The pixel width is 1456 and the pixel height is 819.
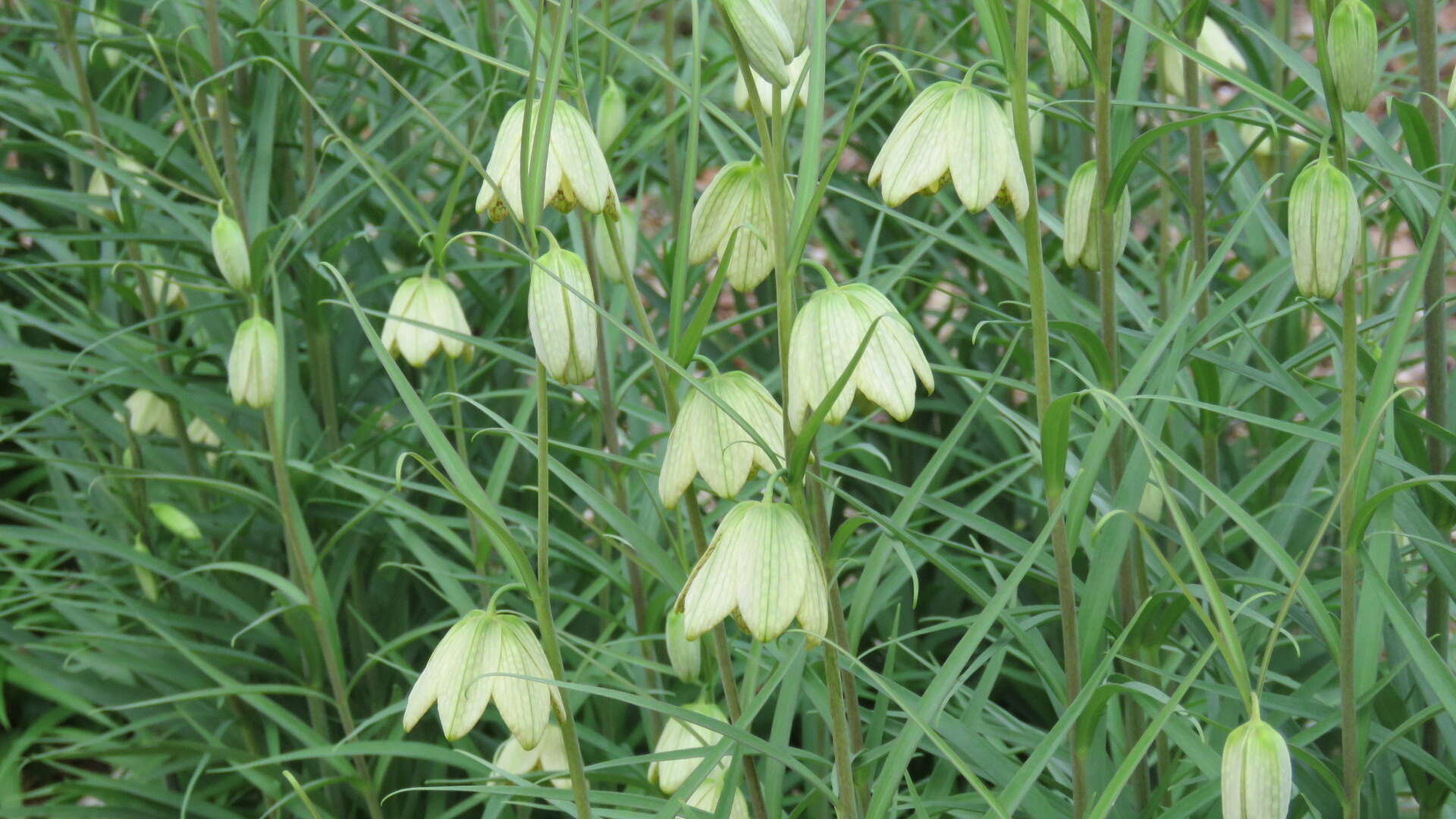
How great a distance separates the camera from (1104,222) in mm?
1149

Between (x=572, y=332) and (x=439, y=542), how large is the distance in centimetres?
107

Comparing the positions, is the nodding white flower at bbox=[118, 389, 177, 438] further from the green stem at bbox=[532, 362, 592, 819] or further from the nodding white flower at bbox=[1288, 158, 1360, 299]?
the nodding white flower at bbox=[1288, 158, 1360, 299]

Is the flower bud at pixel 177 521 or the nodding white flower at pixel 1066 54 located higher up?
the nodding white flower at pixel 1066 54

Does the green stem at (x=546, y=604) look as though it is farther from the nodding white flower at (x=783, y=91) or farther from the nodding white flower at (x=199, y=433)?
the nodding white flower at (x=199, y=433)

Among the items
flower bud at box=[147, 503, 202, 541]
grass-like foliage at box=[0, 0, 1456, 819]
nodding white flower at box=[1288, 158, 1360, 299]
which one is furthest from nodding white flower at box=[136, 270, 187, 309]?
nodding white flower at box=[1288, 158, 1360, 299]

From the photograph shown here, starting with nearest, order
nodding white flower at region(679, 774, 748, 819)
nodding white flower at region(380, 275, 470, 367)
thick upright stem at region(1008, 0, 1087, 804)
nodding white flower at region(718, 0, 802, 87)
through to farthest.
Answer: nodding white flower at region(718, 0, 802, 87)
thick upright stem at region(1008, 0, 1087, 804)
nodding white flower at region(679, 774, 748, 819)
nodding white flower at region(380, 275, 470, 367)

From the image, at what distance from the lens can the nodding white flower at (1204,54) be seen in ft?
5.01

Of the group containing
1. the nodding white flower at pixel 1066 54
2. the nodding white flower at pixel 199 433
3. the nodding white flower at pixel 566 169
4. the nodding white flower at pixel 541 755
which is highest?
the nodding white flower at pixel 1066 54

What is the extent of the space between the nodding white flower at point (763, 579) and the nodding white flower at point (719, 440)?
0.09 metres

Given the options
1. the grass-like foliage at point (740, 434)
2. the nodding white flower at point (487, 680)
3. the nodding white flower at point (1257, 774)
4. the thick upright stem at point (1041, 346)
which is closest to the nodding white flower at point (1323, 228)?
the grass-like foliage at point (740, 434)

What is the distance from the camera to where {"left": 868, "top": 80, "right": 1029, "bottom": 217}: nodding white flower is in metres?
0.84

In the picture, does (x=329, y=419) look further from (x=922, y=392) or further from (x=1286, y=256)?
(x=1286, y=256)

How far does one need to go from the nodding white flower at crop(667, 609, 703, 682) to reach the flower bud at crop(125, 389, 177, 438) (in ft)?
3.10

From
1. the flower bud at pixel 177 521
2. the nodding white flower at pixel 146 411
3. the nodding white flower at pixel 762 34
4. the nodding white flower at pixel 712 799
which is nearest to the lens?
the nodding white flower at pixel 762 34
